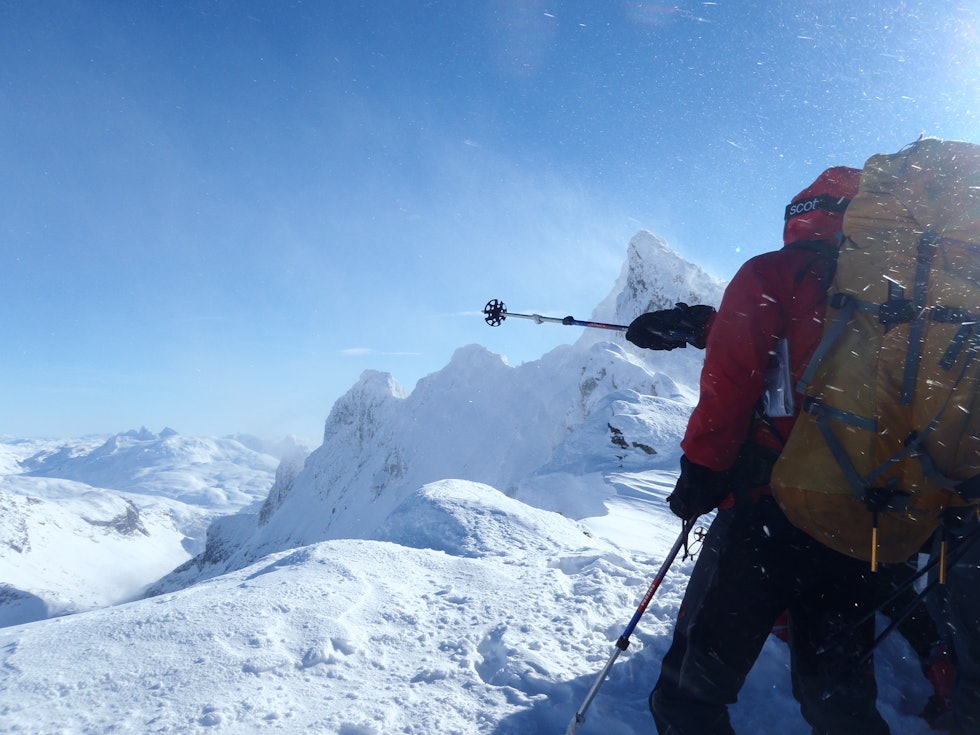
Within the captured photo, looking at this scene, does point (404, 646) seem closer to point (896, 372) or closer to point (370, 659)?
point (370, 659)

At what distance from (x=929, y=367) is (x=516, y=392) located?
243 feet

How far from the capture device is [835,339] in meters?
2.16

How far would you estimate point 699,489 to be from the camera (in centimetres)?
251

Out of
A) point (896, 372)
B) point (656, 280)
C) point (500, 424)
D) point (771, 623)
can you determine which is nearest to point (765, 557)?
point (771, 623)

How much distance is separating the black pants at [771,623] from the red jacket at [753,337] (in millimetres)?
322

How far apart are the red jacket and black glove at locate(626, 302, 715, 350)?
0.82m

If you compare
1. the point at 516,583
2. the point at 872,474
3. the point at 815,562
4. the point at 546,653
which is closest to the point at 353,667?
the point at 546,653

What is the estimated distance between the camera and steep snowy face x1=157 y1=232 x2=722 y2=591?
72.3 ft

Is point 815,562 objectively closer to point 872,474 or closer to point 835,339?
point 872,474

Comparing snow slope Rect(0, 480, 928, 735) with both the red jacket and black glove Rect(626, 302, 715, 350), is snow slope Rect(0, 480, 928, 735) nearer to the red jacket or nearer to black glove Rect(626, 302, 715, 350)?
the red jacket

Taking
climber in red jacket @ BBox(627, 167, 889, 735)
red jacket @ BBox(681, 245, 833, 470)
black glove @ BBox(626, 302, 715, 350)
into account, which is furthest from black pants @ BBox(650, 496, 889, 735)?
black glove @ BBox(626, 302, 715, 350)

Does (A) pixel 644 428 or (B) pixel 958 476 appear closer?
(B) pixel 958 476

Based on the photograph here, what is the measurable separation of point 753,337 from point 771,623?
1.19 meters

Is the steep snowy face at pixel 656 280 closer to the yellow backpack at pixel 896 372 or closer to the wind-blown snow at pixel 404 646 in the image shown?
the wind-blown snow at pixel 404 646
